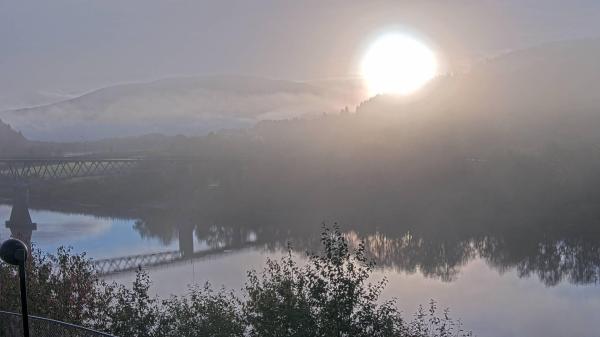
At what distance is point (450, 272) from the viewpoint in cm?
4006

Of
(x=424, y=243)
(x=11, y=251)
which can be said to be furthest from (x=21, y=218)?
(x=11, y=251)

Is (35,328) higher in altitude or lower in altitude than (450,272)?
higher

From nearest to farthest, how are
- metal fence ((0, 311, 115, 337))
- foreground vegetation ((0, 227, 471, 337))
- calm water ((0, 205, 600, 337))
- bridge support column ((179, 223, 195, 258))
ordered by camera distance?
metal fence ((0, 311, 115, 337)), foreground vegetation ((0, 227, 471, 337)), calm water ((0, 205, 600, 337)), bridge support column ((179, 223, 195, 258))

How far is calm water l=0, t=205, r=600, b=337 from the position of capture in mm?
31172

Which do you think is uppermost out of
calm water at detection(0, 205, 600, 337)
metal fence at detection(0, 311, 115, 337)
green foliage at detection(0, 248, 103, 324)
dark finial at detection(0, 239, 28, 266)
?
dark finial at detection(0, 239, 28, 266)

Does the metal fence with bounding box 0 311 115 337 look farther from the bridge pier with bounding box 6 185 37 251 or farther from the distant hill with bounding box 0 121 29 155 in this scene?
the distant hill with bounding box 0 121 29 155

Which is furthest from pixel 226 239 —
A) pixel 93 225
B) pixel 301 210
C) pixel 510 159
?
pixel 510 159

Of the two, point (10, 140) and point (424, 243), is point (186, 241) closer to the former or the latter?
point (424, 243)

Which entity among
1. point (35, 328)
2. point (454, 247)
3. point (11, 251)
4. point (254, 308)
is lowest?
point (454, 247)

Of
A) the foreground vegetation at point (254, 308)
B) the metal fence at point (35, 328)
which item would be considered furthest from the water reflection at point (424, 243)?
the metal fence at point (35, 328)

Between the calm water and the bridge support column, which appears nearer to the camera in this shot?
the calm water

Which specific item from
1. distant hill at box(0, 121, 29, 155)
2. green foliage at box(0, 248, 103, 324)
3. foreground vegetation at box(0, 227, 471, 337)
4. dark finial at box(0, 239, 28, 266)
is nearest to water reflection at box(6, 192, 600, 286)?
foreground vegetation at box(0, 227, 471, 337)

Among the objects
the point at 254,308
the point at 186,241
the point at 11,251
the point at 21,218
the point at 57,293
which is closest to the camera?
the point at 11,251

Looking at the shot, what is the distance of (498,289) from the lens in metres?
36.5
